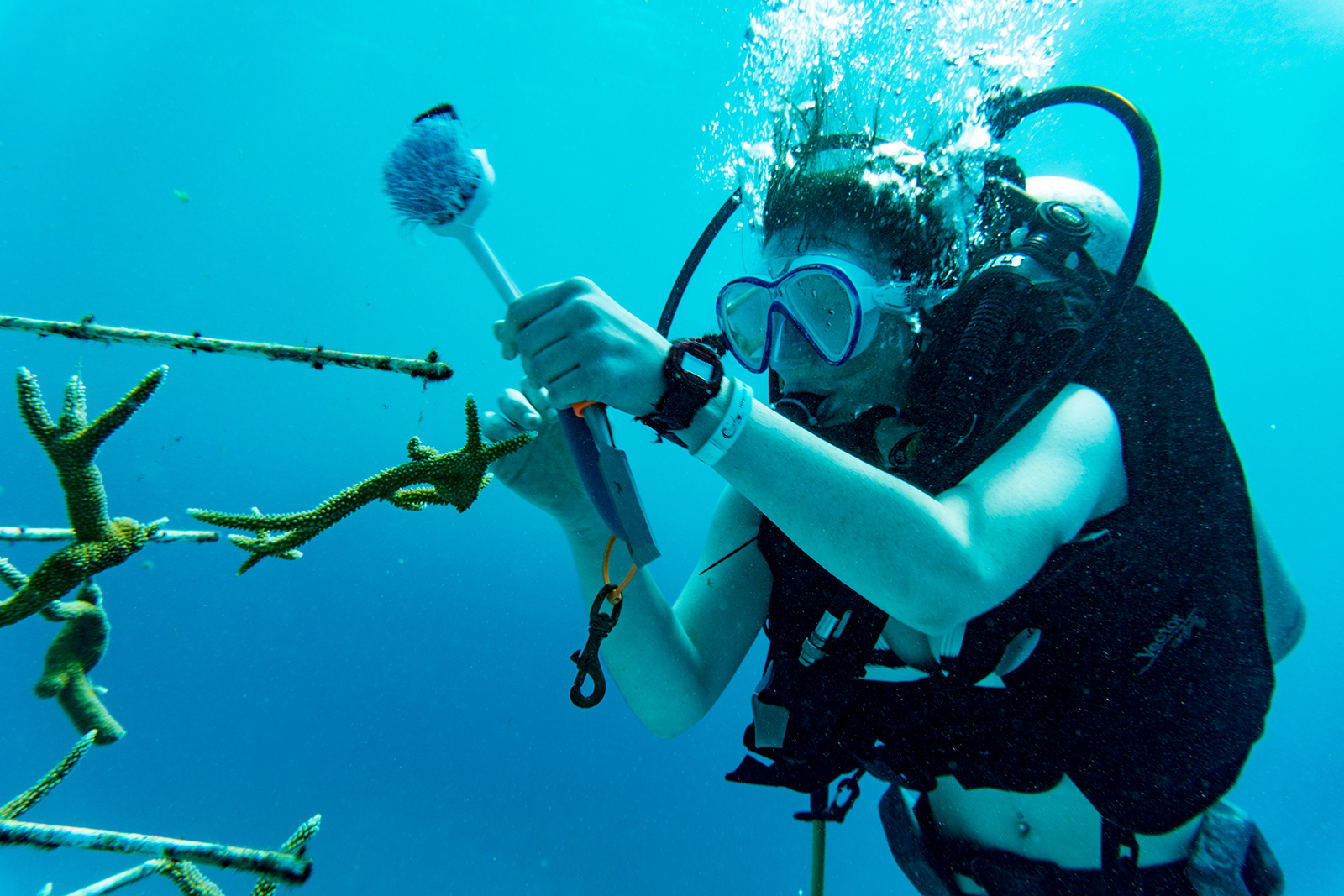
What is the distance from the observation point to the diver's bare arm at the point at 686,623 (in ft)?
6.64

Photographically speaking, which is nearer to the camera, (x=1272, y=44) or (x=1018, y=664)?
(x=1018, y=664)

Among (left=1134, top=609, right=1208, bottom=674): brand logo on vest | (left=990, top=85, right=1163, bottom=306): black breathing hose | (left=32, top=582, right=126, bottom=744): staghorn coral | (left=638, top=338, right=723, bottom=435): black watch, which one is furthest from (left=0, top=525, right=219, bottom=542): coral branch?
(left=1134, top=609, right=1208, bottom=674): brand logo on vest

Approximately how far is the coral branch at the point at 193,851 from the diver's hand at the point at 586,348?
132 cm

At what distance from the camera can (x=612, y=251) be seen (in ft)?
105

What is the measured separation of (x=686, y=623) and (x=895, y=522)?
1.40 m

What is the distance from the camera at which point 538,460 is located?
1.75 m

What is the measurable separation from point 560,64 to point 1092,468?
20761 millimetres

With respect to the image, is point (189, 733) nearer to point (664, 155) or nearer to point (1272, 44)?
point (664, 155)

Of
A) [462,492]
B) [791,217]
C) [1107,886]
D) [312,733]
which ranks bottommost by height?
[312,733]

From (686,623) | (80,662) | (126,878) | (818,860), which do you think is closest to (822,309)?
(686,623)

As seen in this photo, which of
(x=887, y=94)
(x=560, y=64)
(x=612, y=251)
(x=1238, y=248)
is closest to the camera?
(x=887, y=94)

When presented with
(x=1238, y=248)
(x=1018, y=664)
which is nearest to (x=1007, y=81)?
(x=1018, y=664)

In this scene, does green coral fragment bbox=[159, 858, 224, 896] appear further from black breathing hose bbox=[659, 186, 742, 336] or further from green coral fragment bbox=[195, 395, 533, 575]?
black breathing hose bbox=[659, 186, 742, 336]

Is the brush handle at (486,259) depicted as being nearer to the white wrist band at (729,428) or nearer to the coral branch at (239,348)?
the coral branch at (239,348)
